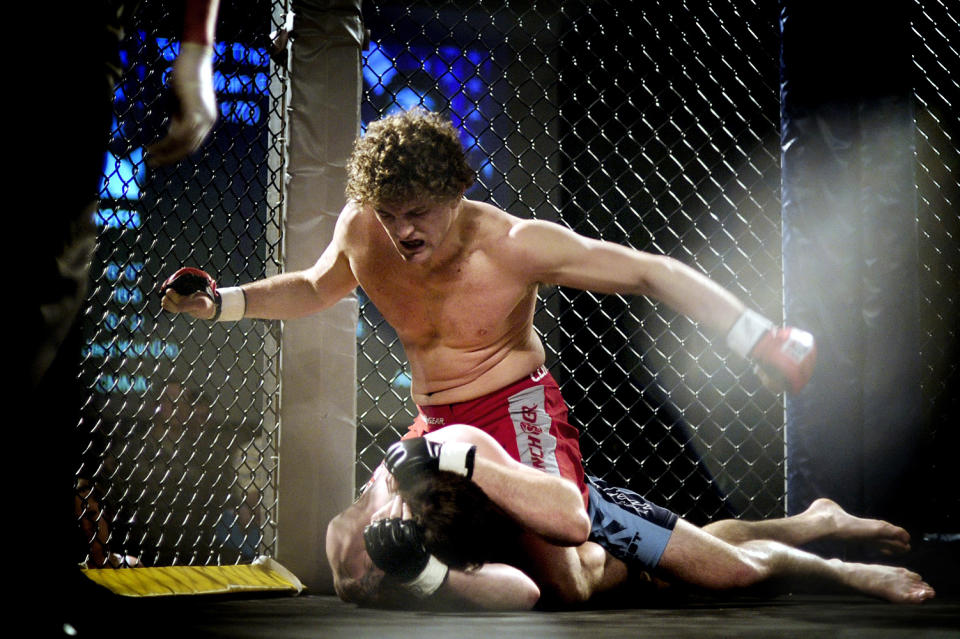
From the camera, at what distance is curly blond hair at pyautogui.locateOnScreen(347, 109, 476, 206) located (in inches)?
61.5

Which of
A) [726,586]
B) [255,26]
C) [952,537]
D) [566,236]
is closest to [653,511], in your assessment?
[726,586]

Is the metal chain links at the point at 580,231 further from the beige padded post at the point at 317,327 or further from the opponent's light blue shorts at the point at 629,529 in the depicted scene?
the opponent's light blue shorts at the point at 629,529

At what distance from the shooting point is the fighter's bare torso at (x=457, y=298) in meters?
1.64

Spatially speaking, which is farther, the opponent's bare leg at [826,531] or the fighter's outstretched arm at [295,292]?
the opponent's bare leg at [826,531]

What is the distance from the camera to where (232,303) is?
1695mm

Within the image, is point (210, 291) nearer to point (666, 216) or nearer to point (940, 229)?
point (940, 229)

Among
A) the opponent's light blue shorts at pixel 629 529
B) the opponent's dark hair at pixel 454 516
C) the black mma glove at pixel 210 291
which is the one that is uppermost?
the black mma glove at pixel 210 291

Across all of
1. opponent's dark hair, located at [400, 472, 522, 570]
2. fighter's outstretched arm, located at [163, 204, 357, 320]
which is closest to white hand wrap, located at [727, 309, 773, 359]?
opponent's dark hair, located at [400, 472, 522, 570]

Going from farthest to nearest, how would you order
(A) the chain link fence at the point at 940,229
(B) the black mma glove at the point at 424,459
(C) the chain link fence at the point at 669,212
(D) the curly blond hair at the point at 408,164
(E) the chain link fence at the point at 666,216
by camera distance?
1. (E) the chain link fence at the point at 666,216
2. (C) the chain link fence at the point at 669,212
3. (A) the chain link fence at the point at 940,229
4. (D) the curly blond hair at the point at 408,164
5. (B) the black mma glove at the point at 424,459

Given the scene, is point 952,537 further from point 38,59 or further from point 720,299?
point 38,59

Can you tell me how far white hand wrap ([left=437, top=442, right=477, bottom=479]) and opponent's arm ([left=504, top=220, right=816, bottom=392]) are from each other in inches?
16.1

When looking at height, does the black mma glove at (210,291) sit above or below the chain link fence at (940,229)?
above

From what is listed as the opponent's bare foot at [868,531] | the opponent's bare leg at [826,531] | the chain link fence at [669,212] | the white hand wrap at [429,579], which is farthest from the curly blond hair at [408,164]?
the chain link fence at [669,212]

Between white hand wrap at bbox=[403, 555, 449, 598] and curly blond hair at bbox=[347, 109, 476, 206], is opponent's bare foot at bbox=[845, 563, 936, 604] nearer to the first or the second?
white hand wrap at bbox=[403, 555, 449, 598]
